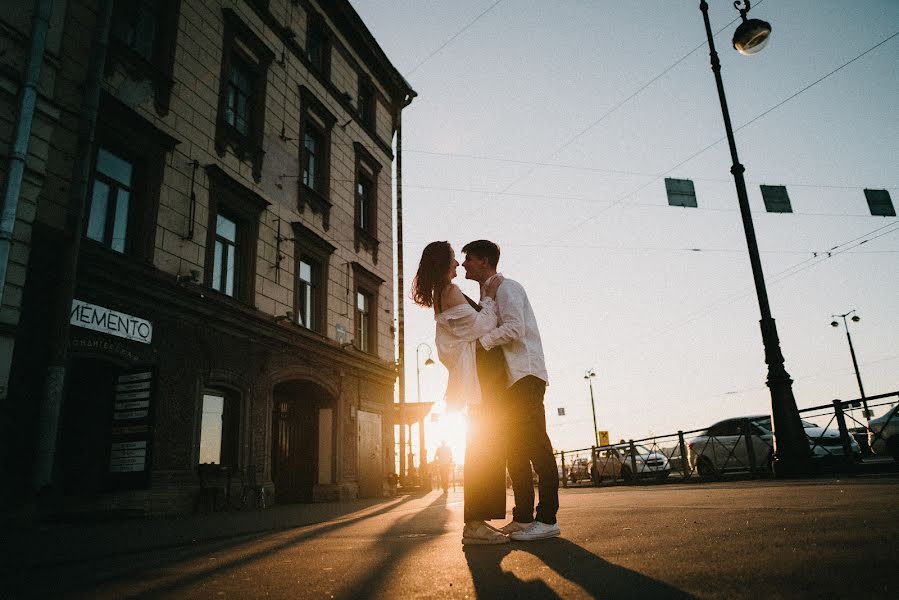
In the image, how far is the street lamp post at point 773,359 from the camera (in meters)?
9.48

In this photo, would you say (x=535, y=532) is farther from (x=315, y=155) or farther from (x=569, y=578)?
(x=315, y=155)

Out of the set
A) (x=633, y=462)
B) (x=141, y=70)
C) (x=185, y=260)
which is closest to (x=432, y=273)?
(x=185, y=260)

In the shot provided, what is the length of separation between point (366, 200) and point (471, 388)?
17.0 metres

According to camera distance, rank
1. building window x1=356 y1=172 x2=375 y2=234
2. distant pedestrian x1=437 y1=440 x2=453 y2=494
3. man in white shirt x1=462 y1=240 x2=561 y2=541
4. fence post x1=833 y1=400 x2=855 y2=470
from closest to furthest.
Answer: man in white shirt x1=462 y1=240 x2=561 y2=541 < fence post x1=833 y1=400 x2=855 y2=470 < building window x1=356 y1=172 x2=375 y2=234 < distant pedestrian x1=437 y1=440 x2=453 y2=494

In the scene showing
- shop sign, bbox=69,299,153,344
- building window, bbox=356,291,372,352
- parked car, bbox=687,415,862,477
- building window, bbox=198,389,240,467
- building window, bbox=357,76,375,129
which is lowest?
parked car, bbox=687,415,862,477

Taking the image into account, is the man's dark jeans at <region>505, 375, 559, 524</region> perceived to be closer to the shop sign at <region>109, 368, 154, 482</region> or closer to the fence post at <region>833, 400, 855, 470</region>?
the shop sign at <region>109, 368, 154, 482</region>

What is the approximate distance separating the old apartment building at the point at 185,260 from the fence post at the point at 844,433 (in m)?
11.2

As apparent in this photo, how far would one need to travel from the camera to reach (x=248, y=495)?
11.6 m

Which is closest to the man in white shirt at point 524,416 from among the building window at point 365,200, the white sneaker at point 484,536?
the white sneaker at point 484,536

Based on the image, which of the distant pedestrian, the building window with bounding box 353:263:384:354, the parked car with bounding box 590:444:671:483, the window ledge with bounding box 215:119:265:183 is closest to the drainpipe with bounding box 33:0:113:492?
the window ledge with bounding box 215:119:265:183

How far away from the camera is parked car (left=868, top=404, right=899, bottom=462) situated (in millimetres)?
10086

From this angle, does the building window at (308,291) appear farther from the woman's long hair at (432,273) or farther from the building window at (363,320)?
the woman's long hair at (432,273)

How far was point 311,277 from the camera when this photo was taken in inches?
616

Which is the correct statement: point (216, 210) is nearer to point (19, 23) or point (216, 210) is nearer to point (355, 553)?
point (19, 23)
